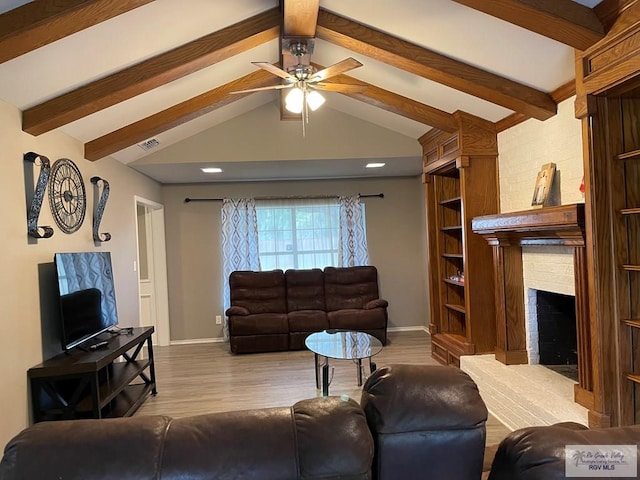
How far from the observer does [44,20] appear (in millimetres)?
2023

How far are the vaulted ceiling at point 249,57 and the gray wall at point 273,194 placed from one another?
1572 millimetres

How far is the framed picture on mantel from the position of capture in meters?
3.04

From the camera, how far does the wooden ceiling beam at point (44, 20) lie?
2.01m

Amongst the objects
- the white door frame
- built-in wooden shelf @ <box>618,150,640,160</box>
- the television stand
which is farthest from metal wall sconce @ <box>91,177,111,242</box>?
built-in wooden shelf @ <box>618,150,640,160</box>

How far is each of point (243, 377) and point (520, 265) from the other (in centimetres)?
295

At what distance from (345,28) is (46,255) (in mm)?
2722

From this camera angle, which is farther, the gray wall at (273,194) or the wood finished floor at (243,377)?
the gray wall at (273,194)

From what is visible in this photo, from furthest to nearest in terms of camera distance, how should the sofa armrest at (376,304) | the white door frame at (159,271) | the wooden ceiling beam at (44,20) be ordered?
the white door frame at (159,271), the sofa armrest at (376,304), the wooden ceiling beam at (44,20)

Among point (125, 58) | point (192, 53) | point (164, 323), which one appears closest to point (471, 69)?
point (192, 53)

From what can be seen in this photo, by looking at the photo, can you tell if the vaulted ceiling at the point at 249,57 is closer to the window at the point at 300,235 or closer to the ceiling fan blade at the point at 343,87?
the ceiling fan blade at the point at 343,87

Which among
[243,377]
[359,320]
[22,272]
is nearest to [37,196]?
[22,272]

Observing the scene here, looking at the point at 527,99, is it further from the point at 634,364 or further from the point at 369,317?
the point at 369,317

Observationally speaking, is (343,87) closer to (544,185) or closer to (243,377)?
(544,185)

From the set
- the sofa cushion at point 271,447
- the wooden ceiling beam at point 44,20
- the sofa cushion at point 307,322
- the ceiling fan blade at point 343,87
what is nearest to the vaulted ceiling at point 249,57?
the wooden ceiling beam at point 44,20
